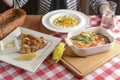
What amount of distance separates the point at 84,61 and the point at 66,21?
14.1 inches

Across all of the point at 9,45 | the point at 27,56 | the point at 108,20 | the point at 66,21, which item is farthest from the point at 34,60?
the point at 108,20

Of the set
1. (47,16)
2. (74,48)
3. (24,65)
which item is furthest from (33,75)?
(47,16)

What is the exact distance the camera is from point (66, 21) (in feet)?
4.45

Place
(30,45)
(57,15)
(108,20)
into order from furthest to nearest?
(57,15), (108,20), (30,45)

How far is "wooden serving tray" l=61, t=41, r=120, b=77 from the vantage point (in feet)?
3.39

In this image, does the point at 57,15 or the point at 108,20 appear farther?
the point at 57,15

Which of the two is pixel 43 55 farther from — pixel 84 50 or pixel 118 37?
pixel 118 37

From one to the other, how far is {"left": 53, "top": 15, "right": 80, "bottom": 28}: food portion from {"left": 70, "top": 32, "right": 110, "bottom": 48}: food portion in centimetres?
16

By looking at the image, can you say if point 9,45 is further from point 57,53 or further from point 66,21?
point 66,21

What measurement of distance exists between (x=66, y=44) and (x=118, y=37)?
30 centimetres

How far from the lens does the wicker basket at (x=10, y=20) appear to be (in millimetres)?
1262

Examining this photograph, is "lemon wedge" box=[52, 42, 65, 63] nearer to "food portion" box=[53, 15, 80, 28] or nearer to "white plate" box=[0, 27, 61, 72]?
"white plate" box=[0, 27, 61, 72]

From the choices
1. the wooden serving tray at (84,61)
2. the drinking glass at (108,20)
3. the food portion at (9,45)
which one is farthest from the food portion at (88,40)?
the food portion at (9,45)

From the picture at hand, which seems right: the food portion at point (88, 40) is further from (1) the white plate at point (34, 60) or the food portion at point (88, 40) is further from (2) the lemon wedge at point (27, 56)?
(2) the lemon wedge at point (27, 56)
